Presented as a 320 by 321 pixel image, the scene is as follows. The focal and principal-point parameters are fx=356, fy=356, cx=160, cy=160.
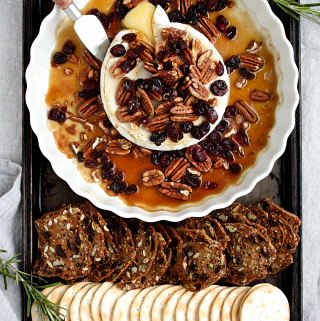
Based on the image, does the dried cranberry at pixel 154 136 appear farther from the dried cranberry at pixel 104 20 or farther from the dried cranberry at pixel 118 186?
the dried cranberry at pixel 104 20

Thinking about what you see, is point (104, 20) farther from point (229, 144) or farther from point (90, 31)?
point (229, 144)

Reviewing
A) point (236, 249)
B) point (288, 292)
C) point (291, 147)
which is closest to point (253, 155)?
point (291, 147)

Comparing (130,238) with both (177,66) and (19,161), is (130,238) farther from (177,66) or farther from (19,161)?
(177,66)

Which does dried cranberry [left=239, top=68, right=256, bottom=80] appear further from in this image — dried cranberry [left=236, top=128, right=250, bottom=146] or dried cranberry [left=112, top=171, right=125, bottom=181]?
dried cranberry [left=112, top=171, right=125, bottom=181]

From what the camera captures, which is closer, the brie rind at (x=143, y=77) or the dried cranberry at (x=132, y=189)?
the brie rind at (x=143, y=77)

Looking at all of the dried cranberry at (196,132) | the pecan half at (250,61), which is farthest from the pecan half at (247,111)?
the dried cranberry at (196,132)

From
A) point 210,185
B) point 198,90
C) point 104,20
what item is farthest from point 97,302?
point 104,20
